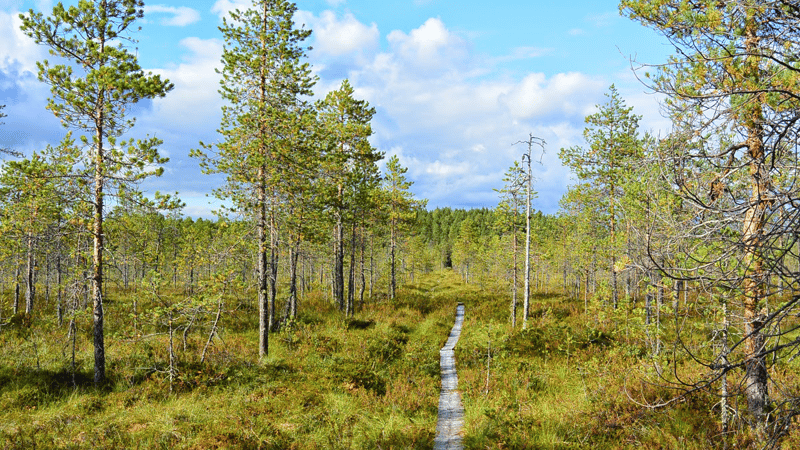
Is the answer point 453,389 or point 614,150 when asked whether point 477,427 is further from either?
point 614,150

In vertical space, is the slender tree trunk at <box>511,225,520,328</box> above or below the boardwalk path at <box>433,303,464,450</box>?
above

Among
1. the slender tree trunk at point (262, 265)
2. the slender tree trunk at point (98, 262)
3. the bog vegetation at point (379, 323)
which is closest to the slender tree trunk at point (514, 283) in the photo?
the bog vegetation at point (379, 323)

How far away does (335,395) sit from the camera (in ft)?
38.1

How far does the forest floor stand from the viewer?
8859 millimetres

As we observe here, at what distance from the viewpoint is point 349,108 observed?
24469 mm

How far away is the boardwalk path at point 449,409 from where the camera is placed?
30.3 feet

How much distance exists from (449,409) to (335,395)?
3.43 metres

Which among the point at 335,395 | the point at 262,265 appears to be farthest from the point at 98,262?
the point at 335,395

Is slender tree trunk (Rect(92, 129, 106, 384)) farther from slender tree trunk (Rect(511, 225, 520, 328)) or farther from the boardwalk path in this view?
slender tree trunk (Rect(511, 225, 520, 328))

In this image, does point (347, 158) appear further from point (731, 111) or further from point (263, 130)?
point (731, 111)

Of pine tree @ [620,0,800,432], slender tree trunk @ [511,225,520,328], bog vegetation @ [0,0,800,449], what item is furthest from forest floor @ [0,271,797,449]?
slender tree trunk @ [511,225,520,328]

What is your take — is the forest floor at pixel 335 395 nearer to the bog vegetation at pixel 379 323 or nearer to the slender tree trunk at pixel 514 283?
the bog vegetation at pixel 379 323

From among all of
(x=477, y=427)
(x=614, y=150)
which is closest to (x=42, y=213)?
(x=477, y=427)

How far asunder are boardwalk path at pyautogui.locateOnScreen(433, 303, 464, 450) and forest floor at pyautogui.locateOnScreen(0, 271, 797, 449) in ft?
0.86
